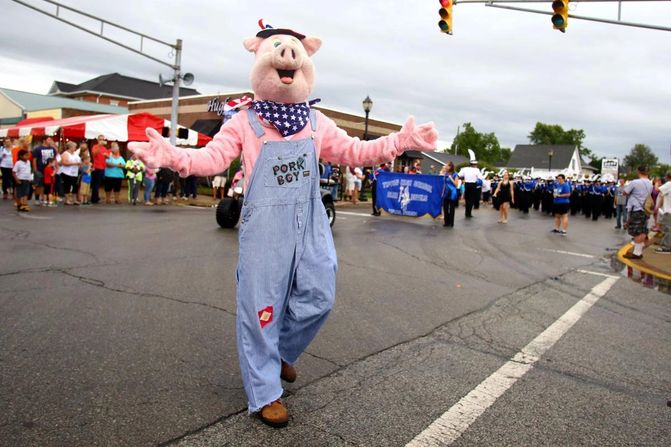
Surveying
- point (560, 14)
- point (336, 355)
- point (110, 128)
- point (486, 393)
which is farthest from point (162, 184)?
point (486, 393)

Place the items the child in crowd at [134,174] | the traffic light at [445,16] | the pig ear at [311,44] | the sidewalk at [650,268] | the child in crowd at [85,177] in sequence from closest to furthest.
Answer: the pig ear at [311,44] < the sidewalk at [650,268] < the traffic light at [445,16] < the child in crowd at [85,177] < the child in crowd at [134,174]

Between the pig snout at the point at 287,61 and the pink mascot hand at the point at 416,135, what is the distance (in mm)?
779

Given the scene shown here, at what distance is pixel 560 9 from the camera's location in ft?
44.2

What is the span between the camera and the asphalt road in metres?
3.00

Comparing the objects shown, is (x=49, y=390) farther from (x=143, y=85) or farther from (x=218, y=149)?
(x=143, y=85)

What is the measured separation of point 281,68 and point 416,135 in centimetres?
95

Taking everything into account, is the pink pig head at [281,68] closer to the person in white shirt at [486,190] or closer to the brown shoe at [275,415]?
the brown shoe at [275,415]

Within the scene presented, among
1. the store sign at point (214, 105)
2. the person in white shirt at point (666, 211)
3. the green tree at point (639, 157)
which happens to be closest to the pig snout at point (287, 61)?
the person in white shirt at point (666, 211)

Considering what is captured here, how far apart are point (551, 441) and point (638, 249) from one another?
31.5ft

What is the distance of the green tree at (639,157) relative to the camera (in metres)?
141

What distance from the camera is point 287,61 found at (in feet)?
11.0

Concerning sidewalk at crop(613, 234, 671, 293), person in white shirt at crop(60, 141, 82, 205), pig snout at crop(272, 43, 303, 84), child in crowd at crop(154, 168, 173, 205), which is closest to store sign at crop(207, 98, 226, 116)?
child in crowd at crop(154, 168, 173, 205)

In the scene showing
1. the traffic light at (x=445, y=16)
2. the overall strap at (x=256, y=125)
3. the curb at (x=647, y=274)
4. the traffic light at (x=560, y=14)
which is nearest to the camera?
the overall strap at (x=256, y=125)

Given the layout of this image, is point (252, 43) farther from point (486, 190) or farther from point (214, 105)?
point (214, 105)
